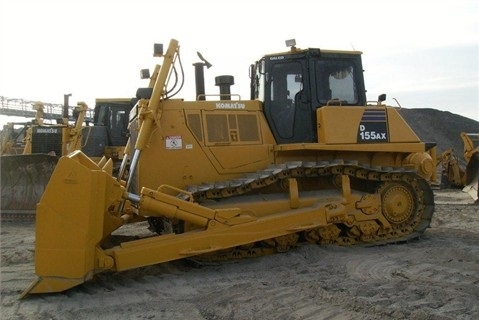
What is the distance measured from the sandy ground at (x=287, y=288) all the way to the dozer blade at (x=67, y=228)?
0.21 metres

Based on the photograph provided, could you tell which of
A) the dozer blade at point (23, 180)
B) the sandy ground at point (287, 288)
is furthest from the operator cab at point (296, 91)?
the dozer blade at point (23, 180)

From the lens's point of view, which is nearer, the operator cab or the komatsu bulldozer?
the komatsu bulldozer

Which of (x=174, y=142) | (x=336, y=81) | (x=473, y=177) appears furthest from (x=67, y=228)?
(x=473, y=177)

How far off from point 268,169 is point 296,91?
1.38 m

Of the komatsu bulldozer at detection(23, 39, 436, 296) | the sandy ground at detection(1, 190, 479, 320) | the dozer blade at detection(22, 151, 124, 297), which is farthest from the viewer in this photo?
the komatsu bulldozer at detection(23, 39, 436, 296)

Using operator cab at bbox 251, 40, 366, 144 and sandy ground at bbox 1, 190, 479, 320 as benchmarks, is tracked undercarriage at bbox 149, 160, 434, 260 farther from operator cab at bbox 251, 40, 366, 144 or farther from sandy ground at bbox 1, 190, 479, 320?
operator cab at bbox 251, 40, 366, 144

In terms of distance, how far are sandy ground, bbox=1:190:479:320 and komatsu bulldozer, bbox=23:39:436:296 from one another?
33cm

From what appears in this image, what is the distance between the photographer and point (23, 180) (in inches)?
424

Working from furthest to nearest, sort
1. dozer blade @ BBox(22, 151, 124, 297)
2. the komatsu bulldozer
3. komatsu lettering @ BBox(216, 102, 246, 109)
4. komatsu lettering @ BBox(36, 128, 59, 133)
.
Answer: komatsu lettering @ BBox(36, 128, 59, 133)
komatsu lettering @ BBox(216, 102, 246, 109)
the komatsu bulldozer
dozer blade @ BBox(22, 151, 124, 297)

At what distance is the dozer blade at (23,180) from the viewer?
35.0 feet

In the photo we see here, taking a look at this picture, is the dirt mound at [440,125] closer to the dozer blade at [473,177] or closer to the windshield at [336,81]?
the dozer blade at [473,177]

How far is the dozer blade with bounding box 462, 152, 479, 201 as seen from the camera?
41.2ft

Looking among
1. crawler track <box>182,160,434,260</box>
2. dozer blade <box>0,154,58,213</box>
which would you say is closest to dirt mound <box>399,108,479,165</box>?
crawler track <box>182,160,434,260</box>

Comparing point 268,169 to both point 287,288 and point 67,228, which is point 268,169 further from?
point 67,228
